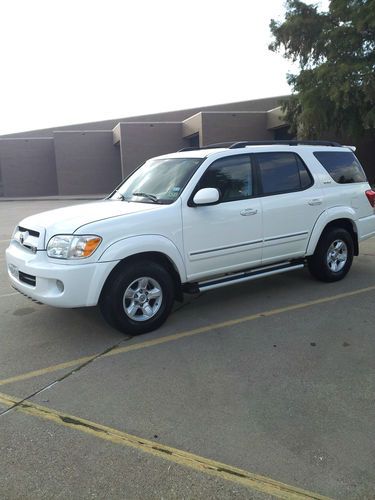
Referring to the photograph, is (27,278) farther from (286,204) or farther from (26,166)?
(26,166)

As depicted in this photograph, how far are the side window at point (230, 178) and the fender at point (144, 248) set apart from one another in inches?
32.5

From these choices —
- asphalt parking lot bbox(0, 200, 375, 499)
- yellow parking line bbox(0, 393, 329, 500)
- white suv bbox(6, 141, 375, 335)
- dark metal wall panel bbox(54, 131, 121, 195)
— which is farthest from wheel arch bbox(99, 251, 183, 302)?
dark metal wall panel bbox(54, 131, 121, 195)

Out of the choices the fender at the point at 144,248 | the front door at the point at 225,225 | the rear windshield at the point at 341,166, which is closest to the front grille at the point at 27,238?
the fender at the point at 144,248

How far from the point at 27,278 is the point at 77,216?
821 millimetres

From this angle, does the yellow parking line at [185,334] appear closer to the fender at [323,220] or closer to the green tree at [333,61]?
the fender at [323,220]

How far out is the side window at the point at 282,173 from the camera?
224 inches

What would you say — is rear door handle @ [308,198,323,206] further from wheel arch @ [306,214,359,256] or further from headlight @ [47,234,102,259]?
headlight @ [47,234,102,259]

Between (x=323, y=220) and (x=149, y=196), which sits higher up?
(x=149, y=196)

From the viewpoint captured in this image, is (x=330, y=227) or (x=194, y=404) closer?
(x=194, y=404)

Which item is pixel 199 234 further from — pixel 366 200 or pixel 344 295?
pixel 366 200

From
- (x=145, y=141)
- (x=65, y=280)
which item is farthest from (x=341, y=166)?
(x=145, y=141)

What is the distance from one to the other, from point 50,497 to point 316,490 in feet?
4.81

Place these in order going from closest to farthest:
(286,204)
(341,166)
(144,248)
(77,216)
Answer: (144,248) < (77,216) < (286,204) < (341,166)

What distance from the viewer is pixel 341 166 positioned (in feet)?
21.7
